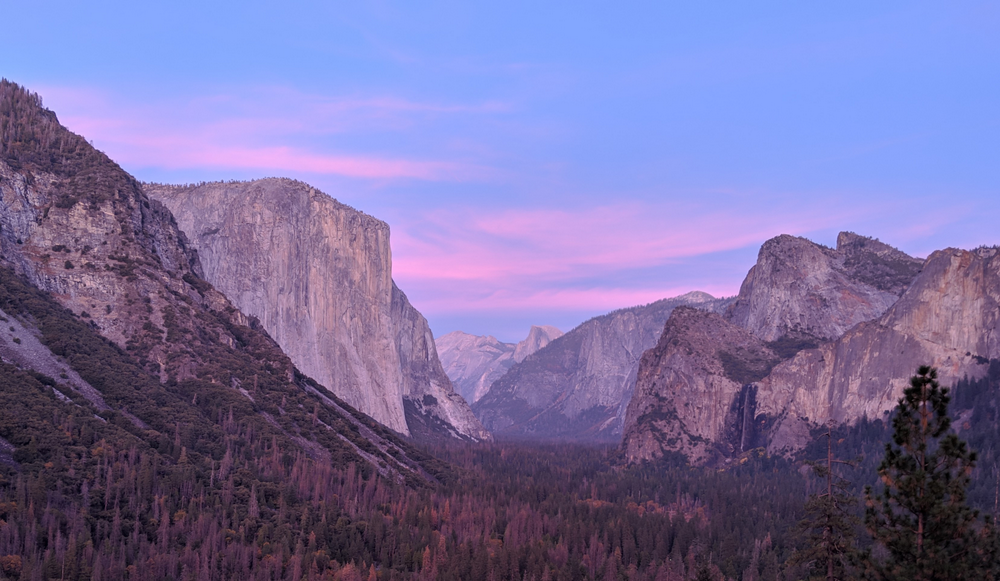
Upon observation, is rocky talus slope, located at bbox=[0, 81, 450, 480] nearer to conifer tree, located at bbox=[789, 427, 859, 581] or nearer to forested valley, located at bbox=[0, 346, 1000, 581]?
forested valley, located at bbox=[0, 346, 1000, 581]

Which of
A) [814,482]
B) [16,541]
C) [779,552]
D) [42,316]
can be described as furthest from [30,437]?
[814,482]

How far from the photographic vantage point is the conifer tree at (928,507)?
124ft

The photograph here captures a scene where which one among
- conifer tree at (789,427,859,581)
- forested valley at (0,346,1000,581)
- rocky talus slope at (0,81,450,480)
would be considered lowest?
forested valley at (0,346,1000,581)

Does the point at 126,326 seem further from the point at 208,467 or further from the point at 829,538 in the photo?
the point at 829,538

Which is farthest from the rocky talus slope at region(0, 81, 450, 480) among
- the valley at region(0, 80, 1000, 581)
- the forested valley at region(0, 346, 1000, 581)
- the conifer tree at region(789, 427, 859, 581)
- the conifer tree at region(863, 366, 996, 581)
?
the conifer tree at region(863, 366, 996, 581)

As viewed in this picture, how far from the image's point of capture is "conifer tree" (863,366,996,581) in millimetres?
37781

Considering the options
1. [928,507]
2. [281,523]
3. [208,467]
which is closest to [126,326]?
[208,467]

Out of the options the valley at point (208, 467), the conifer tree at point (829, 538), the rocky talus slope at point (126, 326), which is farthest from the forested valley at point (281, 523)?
the conifer tree at point (829, 538)

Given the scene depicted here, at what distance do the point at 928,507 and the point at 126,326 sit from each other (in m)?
133

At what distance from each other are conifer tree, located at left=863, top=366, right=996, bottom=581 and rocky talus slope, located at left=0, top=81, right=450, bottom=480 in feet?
326

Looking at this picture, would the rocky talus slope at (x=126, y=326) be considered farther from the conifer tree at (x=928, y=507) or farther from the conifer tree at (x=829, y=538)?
the conifer tree at (x=928, y=507)

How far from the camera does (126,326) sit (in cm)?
14188

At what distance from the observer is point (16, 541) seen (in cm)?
8175

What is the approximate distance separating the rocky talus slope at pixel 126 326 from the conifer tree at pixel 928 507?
99.3 metres
